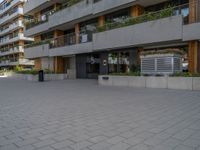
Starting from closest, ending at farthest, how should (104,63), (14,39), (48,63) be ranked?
(104,63) → (48,63) → (14,39)

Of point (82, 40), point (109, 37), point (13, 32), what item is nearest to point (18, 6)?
point (13, 32)

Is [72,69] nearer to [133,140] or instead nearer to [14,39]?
[133,140]

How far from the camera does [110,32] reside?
18562 millimetres

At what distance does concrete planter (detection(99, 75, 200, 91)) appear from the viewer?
11.7 m

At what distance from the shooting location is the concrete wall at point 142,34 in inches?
560

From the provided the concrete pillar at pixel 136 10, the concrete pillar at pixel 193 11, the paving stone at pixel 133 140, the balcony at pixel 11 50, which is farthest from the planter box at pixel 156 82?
the balcony at pixel 11 50

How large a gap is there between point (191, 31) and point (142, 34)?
12.1ft

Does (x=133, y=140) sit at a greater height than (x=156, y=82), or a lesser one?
lesser

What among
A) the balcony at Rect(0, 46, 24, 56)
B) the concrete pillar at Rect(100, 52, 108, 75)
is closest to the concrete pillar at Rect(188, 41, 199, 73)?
the concrete pillar at Rect(100, 52, 108, 75)

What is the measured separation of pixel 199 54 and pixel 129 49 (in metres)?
6.37

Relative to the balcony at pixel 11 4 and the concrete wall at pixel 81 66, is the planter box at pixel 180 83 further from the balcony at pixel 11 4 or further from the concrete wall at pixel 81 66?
the balcony at pixel 11 4

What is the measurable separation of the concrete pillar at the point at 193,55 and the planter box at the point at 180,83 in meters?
3.56

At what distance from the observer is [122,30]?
17578 millimetres

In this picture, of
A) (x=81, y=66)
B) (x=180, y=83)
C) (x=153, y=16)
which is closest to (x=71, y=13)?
(x=81, y=66)
